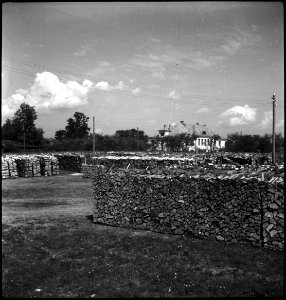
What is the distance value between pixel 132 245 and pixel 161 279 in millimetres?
2463

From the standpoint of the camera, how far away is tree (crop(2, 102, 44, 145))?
279 ft

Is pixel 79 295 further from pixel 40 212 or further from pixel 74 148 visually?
pixel 74 148

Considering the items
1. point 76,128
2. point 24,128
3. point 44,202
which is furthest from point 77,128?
point 44,202

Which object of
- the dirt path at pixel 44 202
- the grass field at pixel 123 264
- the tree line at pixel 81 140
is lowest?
the grass field at pixel 123 264

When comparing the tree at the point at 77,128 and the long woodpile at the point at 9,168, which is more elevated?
the tree at the point at 77,128

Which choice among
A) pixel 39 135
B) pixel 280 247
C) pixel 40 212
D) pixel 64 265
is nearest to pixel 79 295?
pixel 64 265

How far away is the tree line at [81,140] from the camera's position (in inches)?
2680

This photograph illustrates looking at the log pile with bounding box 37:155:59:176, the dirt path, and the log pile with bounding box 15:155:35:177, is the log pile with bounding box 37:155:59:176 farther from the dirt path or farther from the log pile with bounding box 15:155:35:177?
the dirt path

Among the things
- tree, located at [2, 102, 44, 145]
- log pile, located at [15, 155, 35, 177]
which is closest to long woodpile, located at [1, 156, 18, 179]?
log pile, located at [15, 155, 35, 177]

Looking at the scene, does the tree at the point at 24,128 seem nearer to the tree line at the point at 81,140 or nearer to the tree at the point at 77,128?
the tree line at the point at 81,140

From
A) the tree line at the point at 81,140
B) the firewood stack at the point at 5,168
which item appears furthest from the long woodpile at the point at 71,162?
the tree line at the point at 81,140

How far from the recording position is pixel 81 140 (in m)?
79.8

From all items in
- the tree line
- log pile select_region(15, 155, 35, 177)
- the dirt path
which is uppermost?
the tree line

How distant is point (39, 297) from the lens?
6.20 meters
